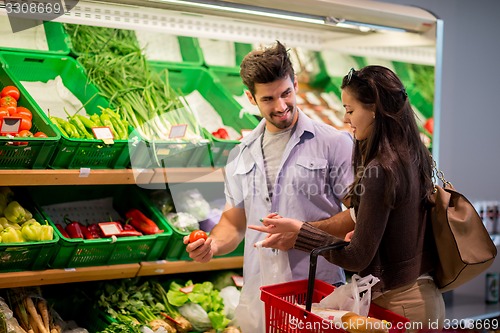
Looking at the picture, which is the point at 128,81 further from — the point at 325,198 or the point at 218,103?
the point at 325,198

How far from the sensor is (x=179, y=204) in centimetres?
403

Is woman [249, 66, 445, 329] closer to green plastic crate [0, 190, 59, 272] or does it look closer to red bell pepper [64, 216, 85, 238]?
green plastic crate [0, 190, 59, 272]

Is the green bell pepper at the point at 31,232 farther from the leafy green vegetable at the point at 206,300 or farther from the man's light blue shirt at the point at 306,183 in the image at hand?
the man's light blue shirt at the point at 306,183

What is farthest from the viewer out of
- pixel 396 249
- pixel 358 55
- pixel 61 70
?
pixel 358 55

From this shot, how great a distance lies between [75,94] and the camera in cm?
386

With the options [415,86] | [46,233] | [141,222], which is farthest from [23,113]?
[415,86]

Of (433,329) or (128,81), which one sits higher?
(128,81)

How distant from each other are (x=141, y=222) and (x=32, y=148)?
34.8 inches

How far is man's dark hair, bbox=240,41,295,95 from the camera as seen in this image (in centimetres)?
314

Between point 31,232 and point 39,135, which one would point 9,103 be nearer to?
point 39,135

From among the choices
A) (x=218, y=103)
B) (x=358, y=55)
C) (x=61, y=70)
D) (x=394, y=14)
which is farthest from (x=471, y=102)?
(x=61, y=70)

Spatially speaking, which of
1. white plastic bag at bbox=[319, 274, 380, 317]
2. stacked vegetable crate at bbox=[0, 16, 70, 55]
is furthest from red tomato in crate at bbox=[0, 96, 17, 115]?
white plastic bag at bbox=[319, 274, 380, 317]

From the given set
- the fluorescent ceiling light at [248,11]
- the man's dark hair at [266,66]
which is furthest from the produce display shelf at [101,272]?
the fluorescent ceiling light at [248,11]

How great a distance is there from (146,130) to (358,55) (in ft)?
5.93
